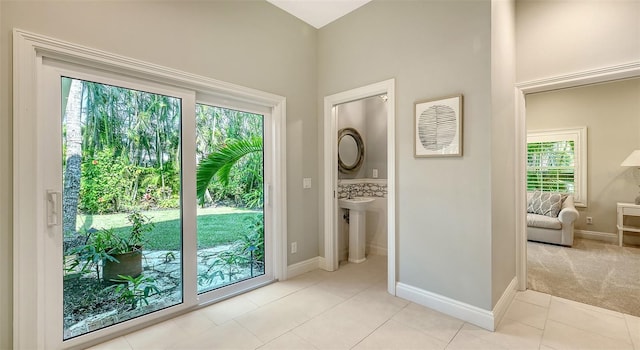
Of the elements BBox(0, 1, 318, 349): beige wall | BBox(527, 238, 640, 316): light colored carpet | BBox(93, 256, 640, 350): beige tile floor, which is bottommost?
BBox(93, 256, 640, 350): beige tile floor

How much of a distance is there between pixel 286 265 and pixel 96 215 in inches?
71.1

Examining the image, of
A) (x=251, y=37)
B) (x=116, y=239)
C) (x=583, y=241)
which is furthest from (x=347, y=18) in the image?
(x=583, y=241)

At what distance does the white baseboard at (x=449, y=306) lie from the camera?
2043 millimetres

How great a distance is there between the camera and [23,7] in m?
1.58

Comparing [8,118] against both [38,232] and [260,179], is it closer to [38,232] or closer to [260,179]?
[38,232]

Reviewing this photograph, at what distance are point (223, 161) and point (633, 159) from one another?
6.01 metres

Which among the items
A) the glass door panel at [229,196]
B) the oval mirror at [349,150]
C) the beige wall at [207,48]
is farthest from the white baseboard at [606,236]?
the glass door panel at [229,196]

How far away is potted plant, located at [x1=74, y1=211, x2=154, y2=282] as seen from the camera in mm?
1896

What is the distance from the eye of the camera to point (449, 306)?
2.24 meters

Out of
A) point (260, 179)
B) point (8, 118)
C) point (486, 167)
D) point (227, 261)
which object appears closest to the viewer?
point (8, 118)

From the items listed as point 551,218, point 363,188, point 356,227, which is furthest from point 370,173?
point 551,218

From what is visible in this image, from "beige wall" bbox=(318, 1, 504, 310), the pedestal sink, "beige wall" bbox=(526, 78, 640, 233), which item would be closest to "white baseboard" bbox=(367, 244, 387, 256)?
the pedestal sink

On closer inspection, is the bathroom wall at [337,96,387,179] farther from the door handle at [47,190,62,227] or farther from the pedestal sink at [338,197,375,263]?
the door handle at [47,190,62,227]

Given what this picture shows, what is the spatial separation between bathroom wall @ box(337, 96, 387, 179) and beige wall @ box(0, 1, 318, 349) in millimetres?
889
